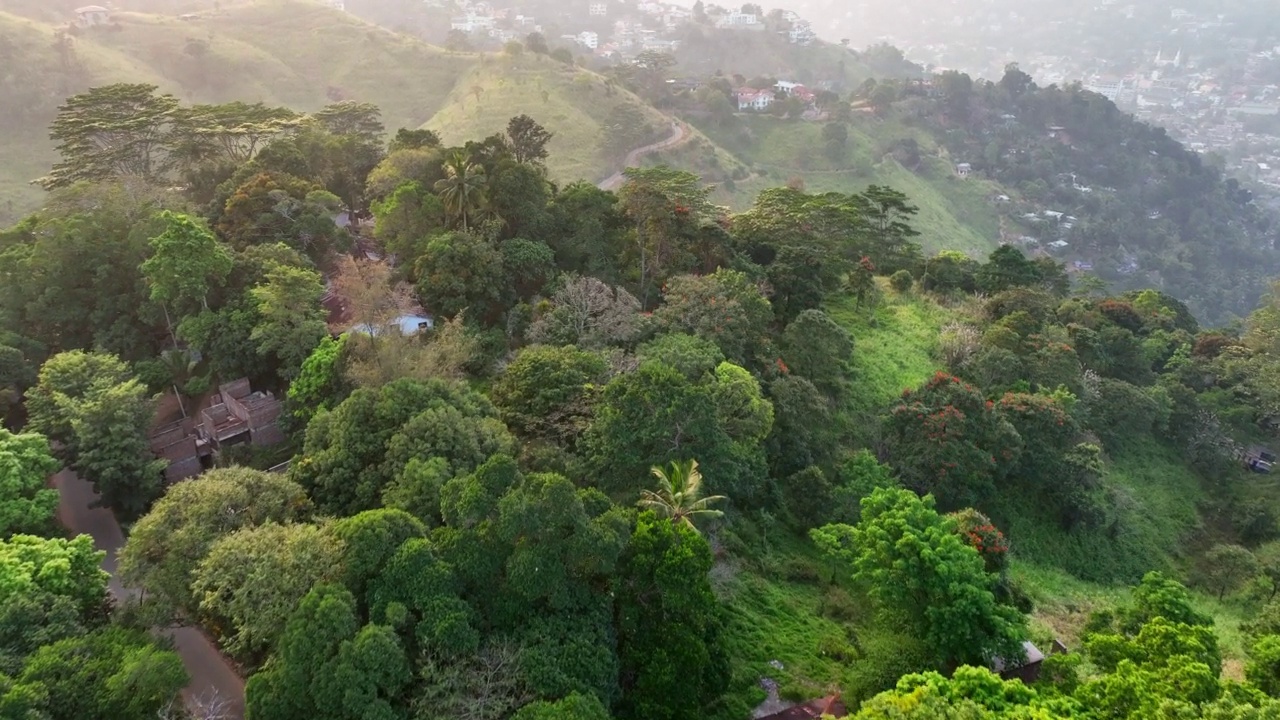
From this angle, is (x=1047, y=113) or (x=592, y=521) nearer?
(x=592, y=521)

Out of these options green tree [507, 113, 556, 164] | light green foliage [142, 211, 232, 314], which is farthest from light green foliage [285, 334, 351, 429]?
green tree [507, 113, 556, 164]

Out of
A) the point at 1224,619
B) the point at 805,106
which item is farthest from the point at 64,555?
the point at 805,106

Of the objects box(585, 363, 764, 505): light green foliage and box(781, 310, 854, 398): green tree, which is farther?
box(781, 310, 854, 398): green tree

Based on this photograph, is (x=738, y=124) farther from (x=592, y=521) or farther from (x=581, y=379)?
(x=592, y=521)

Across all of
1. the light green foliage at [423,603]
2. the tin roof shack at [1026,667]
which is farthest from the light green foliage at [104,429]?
the tin roof shack at [1026,667]

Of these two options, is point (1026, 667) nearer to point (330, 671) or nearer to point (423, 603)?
point (423, 603)

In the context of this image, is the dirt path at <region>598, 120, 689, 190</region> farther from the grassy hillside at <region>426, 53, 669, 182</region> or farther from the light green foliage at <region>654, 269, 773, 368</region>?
the light green foliage at <region>654, 269, 773, 368</region>

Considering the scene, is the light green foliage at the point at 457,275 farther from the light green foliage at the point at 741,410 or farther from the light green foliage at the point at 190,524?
the light green foliage at the point at 190,524
